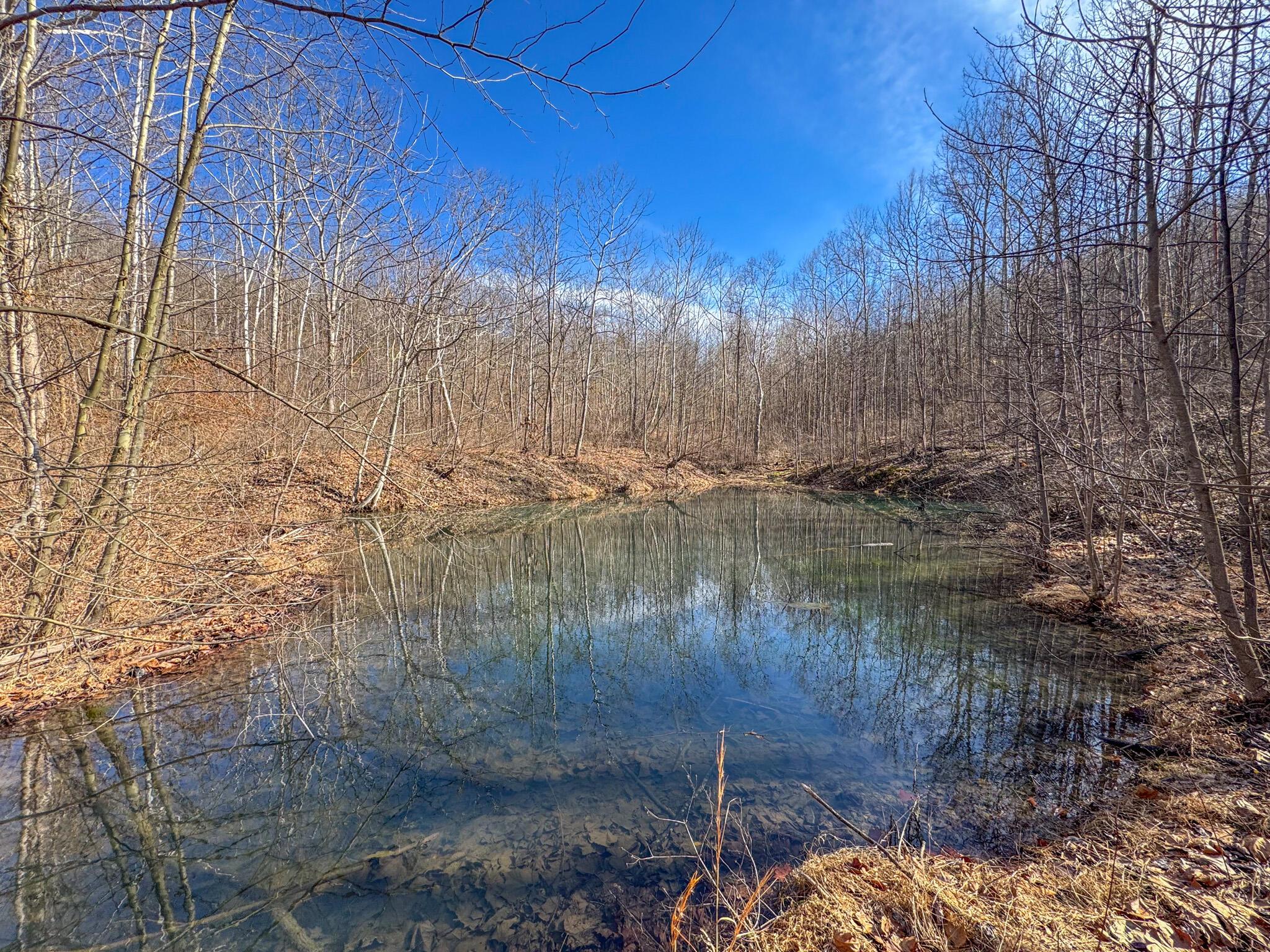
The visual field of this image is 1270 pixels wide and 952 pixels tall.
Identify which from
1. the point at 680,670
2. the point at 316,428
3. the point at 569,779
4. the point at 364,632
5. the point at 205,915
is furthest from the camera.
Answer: the point at 316,428

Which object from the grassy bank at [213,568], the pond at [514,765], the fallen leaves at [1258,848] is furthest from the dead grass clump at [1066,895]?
the grassy bank at [213,568]

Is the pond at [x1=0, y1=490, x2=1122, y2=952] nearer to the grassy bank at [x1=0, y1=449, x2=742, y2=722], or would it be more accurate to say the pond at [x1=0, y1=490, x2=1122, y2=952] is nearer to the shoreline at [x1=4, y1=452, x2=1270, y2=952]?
the shoreline at [x1=4, y1=452, x2=1270, y2=952]

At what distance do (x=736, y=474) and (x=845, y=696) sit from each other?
23.6 metres

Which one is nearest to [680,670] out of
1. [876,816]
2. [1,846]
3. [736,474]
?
[876,816]

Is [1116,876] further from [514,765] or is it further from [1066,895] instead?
[514,765]

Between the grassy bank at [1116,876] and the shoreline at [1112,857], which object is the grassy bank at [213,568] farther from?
the grassy bank at [1116,876]

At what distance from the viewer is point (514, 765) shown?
175 inches

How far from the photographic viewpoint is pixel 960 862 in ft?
10.3

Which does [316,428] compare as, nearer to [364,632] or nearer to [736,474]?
[364,632]

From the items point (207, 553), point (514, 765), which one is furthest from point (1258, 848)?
point (207, 553)

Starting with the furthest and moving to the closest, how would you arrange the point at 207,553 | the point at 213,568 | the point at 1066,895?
the point at 207,553 < the point at 213,568 < the point at 1066,895

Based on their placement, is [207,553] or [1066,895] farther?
[207,553]

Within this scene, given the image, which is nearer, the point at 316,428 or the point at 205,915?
the point at 205,915

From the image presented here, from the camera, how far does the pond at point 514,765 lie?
3.12m
